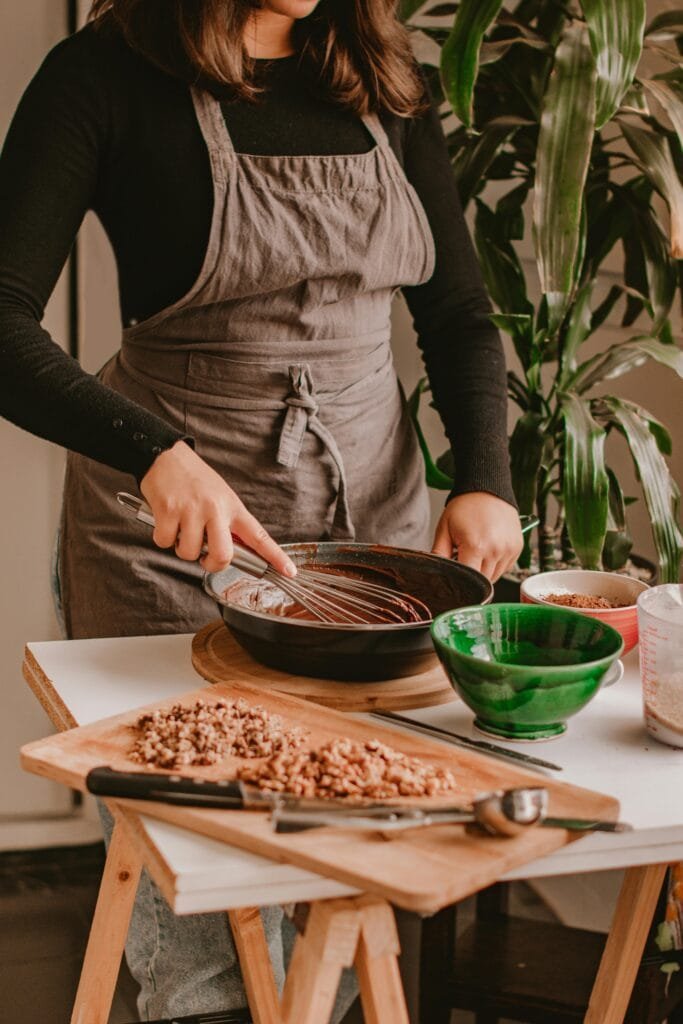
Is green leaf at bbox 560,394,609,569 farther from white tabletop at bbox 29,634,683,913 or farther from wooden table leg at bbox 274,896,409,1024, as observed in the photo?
wooden table leg at bbox 274,896,409,1024

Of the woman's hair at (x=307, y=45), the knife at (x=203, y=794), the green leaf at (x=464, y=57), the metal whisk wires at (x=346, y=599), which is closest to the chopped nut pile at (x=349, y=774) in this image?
the knife at (x=203, y=794)

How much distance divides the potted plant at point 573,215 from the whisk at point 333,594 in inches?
23.4

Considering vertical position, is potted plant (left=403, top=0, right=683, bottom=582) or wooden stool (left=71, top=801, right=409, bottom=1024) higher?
potted plant (left=403, top=0, right=683, bottom=582)

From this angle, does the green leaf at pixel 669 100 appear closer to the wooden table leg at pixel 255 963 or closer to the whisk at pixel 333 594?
the whisk at pixel 333 594

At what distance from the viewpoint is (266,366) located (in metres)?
1.41

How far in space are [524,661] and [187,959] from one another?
51cm

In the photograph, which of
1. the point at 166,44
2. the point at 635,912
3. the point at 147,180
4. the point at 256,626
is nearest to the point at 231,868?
the point at 256,626

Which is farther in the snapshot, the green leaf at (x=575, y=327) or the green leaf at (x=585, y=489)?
the green leaf at (x=575, y=327)

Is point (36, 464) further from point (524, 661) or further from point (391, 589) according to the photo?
point (524, 661)

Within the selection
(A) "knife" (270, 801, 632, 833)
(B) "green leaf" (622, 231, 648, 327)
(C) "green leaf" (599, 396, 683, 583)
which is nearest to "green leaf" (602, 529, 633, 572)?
(C) "green leaf" (599, 396, 683, 583)

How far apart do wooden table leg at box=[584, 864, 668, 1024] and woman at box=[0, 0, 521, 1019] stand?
36cm

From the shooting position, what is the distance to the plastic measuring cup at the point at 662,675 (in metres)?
0.97

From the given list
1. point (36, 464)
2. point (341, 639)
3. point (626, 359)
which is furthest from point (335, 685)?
point (36, 464)

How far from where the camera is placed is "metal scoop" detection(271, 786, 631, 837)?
0.79 metres
